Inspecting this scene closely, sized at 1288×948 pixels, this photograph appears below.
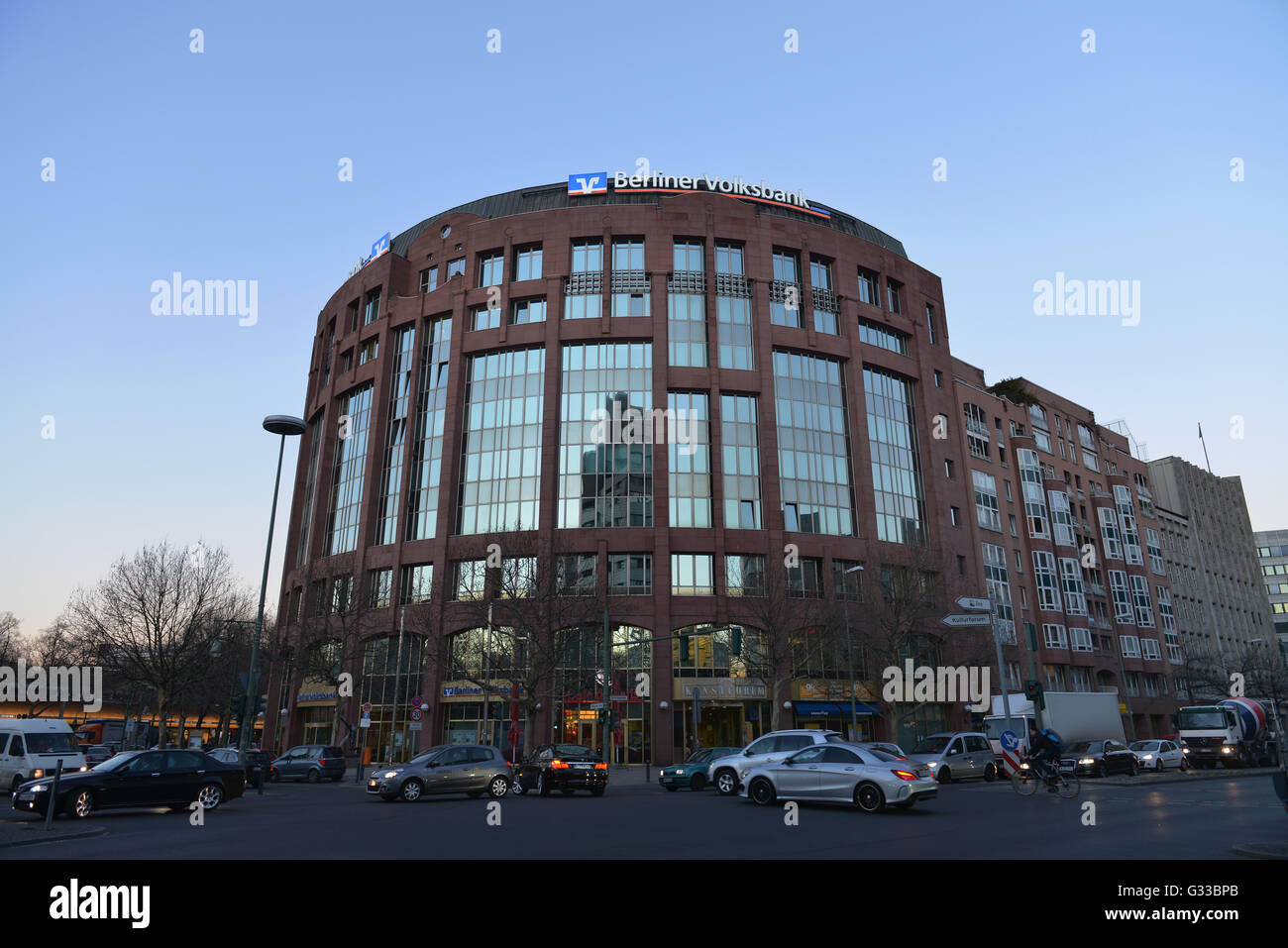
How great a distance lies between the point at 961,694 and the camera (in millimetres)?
52719

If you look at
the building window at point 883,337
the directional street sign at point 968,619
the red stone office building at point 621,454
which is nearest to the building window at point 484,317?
the red stone office building at point 621,454

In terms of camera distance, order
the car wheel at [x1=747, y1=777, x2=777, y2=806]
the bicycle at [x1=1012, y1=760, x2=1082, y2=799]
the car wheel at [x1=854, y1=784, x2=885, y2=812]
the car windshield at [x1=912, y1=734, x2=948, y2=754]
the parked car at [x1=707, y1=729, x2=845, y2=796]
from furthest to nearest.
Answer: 1. the car windshield at [x1=912, y1=734, x2=948, y2=754]
2. the parked car at [x1=707, y1=729, x2=845, y2=796]
3. the bicycle at [x1=1012, y1=760, x2=1082, y2=799]
4. the car wheel at [x1=747, y1=777, x2=777, y2=806]
5. the car wheel at [x1=854, y1=784, x2=885, y2=812]

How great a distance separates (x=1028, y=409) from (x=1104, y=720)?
137 feet

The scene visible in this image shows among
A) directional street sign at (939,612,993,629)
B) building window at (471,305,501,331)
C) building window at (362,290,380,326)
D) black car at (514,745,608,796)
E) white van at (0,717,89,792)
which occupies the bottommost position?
black car at (514,745,608,796)

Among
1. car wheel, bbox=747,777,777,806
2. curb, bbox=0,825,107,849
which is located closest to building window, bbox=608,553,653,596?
car wheel, bbox=747,777,777,806

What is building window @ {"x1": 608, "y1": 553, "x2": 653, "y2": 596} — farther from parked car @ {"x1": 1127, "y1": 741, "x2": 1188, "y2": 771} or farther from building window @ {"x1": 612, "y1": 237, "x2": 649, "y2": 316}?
parked car @ {"x1": 1127, "y1": 741, "x2": 1188, "y2": 771}

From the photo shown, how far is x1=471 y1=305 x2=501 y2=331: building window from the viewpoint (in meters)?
57.6

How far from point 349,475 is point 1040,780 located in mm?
52728

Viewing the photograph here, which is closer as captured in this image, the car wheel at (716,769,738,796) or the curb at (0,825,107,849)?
the curb at (0,825,107,849)

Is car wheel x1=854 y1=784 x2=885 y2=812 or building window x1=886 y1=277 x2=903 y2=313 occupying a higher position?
building window x1=886 y1=277 x2=903 y2=313

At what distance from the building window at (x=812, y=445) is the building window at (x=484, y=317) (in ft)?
66.2

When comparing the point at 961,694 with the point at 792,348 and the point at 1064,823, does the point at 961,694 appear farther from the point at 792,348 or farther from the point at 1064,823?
the point at 1064,823

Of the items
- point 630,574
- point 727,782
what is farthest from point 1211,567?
point 727,782

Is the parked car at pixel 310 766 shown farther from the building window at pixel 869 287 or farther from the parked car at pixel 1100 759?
the building window at pixel 869 287
